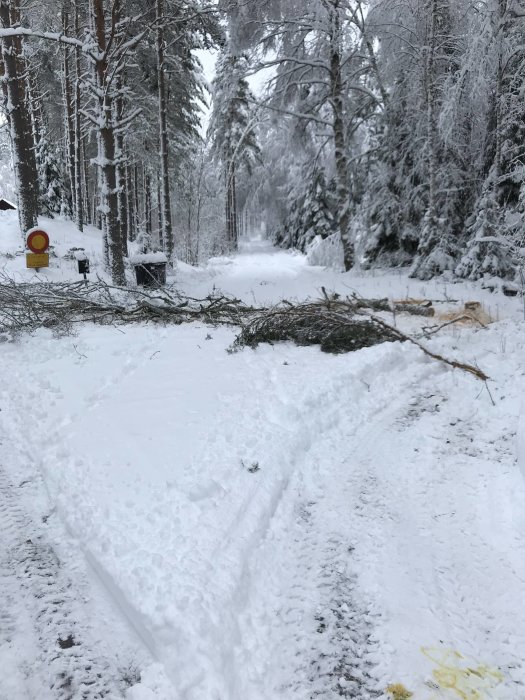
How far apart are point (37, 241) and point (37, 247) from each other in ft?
0.41

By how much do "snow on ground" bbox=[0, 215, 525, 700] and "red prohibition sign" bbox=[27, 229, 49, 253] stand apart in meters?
5.56

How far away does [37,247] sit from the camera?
990 centimetres

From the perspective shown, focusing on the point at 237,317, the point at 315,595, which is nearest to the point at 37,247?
the point at 237,317

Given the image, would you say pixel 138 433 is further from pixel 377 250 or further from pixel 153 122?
pixel 153 122

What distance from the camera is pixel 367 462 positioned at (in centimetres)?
351

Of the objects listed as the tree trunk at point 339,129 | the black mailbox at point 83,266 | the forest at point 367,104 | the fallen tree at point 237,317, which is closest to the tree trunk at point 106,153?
the forest at point 367,104

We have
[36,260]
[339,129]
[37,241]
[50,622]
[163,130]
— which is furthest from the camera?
[163,130]

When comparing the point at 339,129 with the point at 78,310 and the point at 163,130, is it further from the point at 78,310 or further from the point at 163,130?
the point at 78,310

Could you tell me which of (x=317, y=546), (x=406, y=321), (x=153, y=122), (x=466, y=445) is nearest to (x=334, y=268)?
(x=406, y=321)

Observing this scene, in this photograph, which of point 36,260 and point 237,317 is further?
point 36,260

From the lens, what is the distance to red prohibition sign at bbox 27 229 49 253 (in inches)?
386

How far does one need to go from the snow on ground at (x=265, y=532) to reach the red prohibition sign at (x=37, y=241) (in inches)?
219

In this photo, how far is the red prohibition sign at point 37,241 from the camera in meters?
9.80

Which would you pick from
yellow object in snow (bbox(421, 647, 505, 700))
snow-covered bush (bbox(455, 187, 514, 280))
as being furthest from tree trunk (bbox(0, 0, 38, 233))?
yellow object in snow (bbox(421, 647, 505, 700))
